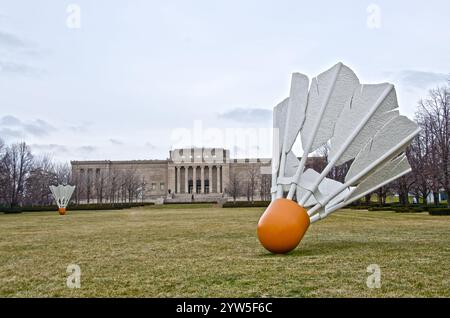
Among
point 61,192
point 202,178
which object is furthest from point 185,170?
point 61,192

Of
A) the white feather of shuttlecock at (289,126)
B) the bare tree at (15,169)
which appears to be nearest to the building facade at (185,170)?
the bare tree at (15,169)

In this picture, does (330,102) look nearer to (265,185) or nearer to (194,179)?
(265,185)

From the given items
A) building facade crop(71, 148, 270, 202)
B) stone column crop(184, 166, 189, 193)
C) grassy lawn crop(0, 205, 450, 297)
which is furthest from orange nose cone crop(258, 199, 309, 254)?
stone column crop(184, 166, 189, 193)

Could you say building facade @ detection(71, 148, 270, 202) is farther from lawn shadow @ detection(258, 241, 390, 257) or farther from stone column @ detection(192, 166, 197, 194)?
lawn shadow @ detection(258, 241, 390, 257)

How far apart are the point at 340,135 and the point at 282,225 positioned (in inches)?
80.9

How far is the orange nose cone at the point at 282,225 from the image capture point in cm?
707

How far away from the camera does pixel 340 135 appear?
8070 mm

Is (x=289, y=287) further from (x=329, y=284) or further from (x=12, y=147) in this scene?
(x=12, y=147)

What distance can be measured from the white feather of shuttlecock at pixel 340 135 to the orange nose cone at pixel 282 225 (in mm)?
541

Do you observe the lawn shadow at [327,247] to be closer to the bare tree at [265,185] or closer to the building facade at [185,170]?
the bare tree at [265,185]
